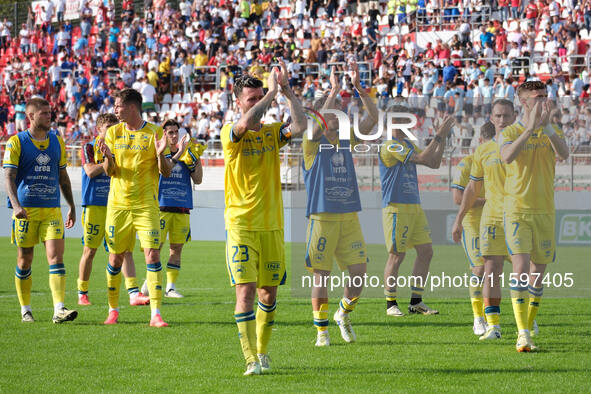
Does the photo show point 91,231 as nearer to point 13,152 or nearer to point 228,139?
point 13,152

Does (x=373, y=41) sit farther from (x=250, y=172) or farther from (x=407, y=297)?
(x=250, y=172)

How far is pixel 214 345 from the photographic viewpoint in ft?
26.9

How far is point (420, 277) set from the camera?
10562 millimetres

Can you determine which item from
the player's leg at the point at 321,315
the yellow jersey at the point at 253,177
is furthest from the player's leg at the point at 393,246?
the yellow jersey at the point at 253,177

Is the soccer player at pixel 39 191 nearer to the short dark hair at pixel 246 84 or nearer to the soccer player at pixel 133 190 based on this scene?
the soccer player at pixel 133 190

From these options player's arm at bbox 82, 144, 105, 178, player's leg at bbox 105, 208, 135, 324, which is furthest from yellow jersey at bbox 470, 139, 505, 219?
player's arm at bbox 82, 144, 105, 178

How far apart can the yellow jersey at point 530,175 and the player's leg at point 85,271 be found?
4.96 meters

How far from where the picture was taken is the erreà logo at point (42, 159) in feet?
31.0

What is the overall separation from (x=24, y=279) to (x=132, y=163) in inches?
72.1

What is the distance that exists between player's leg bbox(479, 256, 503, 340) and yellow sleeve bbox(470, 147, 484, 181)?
754 millimetres

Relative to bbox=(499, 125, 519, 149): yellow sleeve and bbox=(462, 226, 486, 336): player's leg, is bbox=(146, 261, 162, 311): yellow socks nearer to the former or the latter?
bbox=(462, 226, 486, 336): player's leg

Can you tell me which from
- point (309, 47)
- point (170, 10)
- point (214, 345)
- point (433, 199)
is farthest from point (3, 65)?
point (214, 345)

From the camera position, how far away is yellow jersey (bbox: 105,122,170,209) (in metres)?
9.12

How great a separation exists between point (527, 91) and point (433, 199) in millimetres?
9064
